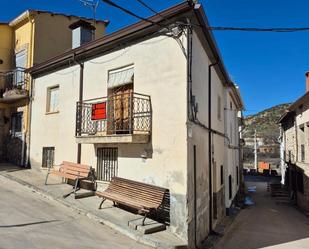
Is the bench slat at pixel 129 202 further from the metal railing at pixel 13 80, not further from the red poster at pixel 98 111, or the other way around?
the metal railing at pixel 13 80

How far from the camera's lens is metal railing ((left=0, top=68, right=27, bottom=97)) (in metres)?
14.8

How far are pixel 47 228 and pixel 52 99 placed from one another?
718cm

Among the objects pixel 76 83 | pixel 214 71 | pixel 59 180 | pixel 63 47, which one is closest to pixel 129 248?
pixel 59 180

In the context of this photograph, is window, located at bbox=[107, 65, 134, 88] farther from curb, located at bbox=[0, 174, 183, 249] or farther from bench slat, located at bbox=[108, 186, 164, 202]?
curb, located at bbox=[0, 174, 183, 249]

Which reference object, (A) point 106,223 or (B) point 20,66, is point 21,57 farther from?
(A) point 106,223

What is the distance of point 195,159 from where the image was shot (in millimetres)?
8695

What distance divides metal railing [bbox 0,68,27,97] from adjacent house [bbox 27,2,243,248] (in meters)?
2.16

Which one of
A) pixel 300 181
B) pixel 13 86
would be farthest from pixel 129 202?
pixel 300 181

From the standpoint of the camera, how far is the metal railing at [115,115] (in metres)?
8.88

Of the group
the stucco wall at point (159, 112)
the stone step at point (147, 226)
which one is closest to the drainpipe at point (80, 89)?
the stucco wall at point (159, 112)

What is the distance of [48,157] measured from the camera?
1298 cm

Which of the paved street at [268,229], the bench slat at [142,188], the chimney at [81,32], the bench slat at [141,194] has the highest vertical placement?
the chimney at [81,32]

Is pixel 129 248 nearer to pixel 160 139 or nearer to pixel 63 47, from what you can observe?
pixel 160 139

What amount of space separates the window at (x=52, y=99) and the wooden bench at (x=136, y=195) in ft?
16.9
